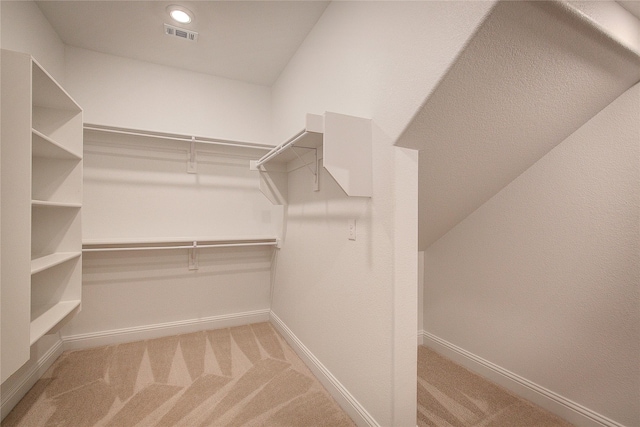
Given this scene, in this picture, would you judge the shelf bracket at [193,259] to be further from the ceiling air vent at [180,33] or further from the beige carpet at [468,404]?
the beige carpet at [468,404]

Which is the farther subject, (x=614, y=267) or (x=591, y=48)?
(x=614, y=267)

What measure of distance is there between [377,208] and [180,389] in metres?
1.67

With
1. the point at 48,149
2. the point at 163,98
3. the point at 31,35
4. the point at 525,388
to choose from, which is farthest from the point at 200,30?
the point at 525,388

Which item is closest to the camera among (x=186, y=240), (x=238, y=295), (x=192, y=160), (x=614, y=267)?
(x=614, y=267)

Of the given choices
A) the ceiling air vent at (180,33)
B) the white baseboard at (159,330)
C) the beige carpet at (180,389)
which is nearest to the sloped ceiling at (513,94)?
the beige carpet at (180,389)

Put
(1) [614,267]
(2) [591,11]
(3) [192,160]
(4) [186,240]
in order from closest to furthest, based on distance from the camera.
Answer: (2) [591,11]
(1) [614,267]
(4) [186,240]
(3) [192,160]

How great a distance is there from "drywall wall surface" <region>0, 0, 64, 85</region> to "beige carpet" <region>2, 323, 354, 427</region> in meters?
2.02

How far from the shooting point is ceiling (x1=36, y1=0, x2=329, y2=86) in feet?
6.10

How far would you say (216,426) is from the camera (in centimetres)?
152

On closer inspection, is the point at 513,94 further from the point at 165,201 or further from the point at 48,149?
the point at 165,201

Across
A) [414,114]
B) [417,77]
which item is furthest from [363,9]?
[414,114]

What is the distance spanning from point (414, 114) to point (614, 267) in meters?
1.29

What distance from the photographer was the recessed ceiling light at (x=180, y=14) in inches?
73.5

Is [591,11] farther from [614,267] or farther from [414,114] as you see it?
[614,267]
